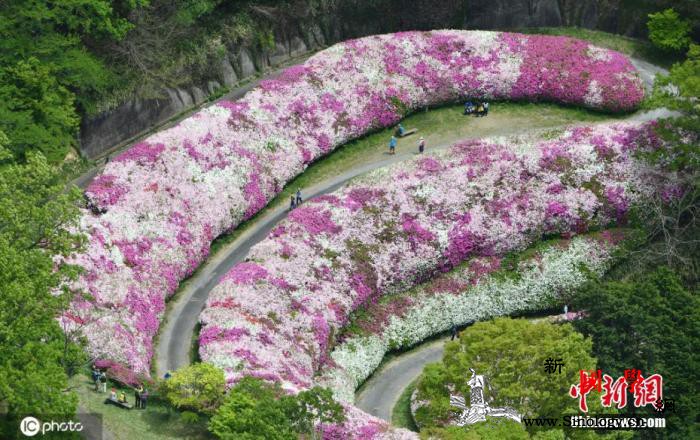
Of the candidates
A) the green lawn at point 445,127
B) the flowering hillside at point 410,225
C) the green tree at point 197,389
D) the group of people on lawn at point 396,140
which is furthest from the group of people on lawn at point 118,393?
the group of people on lawn at point 396,140

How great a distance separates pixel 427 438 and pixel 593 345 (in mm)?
16168

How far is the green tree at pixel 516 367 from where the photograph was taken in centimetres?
7369

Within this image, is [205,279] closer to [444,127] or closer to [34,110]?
[34,110]

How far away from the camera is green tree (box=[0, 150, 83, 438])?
58938 mm

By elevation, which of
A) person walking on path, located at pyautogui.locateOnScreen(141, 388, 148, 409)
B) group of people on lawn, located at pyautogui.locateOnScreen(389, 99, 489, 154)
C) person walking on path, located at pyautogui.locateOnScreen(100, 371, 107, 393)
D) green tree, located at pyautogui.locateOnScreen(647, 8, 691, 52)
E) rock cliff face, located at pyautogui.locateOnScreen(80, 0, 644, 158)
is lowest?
Answer: person walking on path, located at pyautogui.locateOnScreen(141, 388, 148, 409)

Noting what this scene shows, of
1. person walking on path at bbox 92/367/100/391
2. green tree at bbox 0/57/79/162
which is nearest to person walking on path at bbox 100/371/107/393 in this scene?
person walking on path at bbox 92/367/100/391

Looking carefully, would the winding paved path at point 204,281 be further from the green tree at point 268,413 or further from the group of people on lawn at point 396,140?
the green tree at point 268,413

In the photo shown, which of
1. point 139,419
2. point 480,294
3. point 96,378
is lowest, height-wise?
point 139,419

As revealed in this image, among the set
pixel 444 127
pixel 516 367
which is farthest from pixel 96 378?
pixel 444 127

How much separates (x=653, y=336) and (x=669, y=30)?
4194 cm

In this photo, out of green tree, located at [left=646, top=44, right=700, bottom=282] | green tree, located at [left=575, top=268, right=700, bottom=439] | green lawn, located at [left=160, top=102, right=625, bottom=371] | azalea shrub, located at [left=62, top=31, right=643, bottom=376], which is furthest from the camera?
green lawn, located at [left=160, top=102, right=625, bottom=371]

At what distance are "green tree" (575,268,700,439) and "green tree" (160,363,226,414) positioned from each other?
27.0 meters

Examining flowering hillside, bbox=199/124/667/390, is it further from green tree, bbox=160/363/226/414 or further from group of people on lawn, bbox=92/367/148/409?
green tree, bbox=160/363/226/414

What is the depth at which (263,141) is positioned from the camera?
10150 cm
